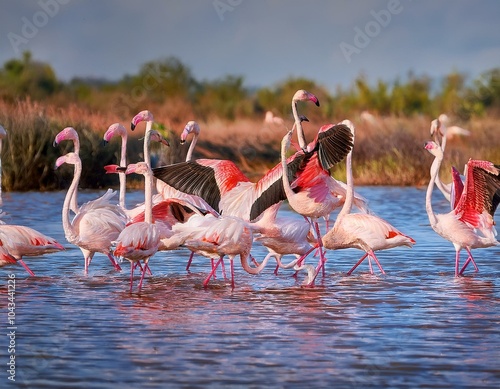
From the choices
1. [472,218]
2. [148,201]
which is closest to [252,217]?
[148,201]

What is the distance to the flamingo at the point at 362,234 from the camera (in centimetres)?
870

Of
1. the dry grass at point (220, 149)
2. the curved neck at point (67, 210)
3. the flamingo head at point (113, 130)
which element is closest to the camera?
the curved neck at point (67, 210)

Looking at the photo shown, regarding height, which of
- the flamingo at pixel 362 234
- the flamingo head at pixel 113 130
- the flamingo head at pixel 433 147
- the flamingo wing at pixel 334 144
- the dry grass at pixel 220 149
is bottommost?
the flamingo at pixel 362 234

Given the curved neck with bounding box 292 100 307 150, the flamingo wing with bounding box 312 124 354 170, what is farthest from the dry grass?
the flamingo wing with bounding box 312 124 354 170

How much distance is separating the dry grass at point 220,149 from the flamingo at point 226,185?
4.33 metres

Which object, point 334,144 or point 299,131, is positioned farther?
point 299,131

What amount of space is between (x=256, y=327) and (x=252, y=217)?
226 cm

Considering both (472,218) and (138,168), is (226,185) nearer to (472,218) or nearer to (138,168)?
(138,168)

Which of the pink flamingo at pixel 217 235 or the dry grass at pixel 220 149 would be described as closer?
the pink flamingo at pixel 217 235

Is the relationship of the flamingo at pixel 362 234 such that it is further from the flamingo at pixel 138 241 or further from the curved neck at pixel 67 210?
the curved neck at pixel 67 210

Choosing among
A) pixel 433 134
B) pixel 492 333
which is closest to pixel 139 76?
pixel 433 134

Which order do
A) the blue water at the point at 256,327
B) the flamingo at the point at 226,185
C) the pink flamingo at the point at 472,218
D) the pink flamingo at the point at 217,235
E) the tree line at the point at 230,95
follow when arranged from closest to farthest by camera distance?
the blue water at the point at 256,327, the pink flamingo at the point at 217,235, the flamingo at the point at 226,185, the pink flamingo at the point at 472,218, the tree line at the point at 230,95

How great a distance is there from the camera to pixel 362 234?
28.6 feet

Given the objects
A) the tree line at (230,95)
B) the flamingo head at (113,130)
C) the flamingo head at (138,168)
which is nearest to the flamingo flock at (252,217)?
the flamingo head at (138,168)
